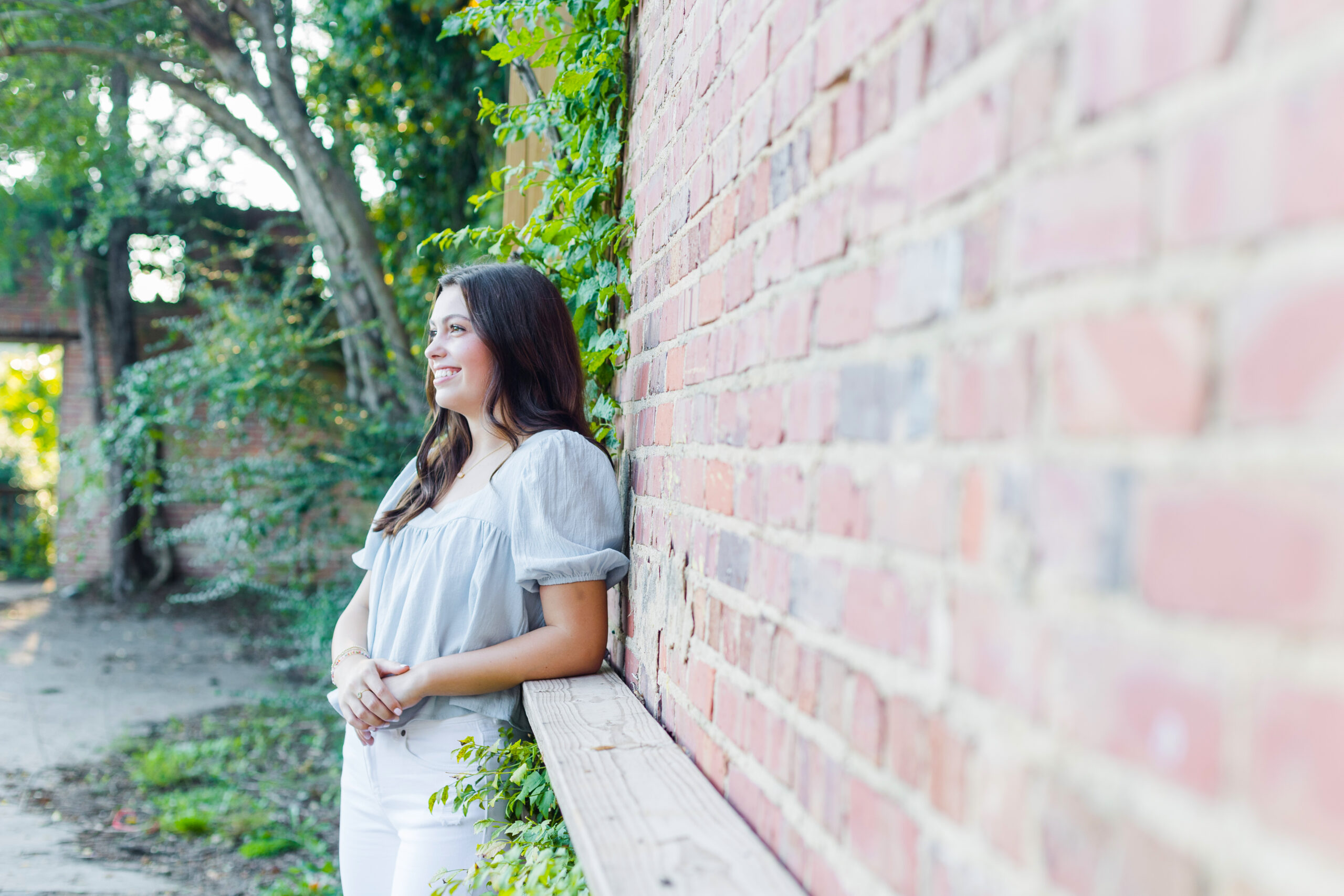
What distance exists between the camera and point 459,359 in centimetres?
216

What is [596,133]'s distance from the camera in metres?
2.36

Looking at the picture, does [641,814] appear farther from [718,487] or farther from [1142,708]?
[1142,708]

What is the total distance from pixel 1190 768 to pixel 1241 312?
235 mm

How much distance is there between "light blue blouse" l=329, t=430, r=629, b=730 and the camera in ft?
6.23

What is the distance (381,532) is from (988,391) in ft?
6.15

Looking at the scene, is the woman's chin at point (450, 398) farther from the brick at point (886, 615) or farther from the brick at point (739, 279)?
the brick at point (886, 615)

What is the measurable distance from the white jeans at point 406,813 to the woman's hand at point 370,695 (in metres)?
0.08

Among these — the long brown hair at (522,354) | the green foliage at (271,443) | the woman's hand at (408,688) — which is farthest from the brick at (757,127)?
the green foliage at (271,443)

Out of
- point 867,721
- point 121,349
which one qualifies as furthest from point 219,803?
point 121,349

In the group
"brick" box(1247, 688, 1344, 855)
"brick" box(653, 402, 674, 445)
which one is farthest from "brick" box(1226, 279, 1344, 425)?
"brick" box(653, 402, 674, 445)

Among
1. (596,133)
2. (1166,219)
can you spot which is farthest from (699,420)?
(596,133)

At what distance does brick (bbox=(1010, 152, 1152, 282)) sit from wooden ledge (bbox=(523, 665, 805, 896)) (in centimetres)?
66

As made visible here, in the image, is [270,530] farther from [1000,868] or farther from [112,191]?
[1000,868]

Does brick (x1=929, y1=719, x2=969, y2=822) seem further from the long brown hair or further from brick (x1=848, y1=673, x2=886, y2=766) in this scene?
the long brown hair
